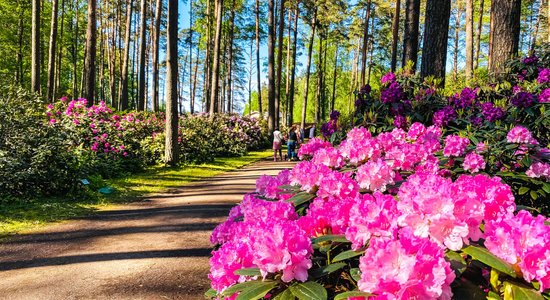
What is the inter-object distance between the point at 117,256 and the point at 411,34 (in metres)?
9.81

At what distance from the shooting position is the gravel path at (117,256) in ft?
10.6

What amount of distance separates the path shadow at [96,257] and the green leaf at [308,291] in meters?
3.27

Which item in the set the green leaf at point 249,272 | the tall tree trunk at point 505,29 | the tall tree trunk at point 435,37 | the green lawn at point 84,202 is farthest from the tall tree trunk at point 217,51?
the green leaf at point 249,272

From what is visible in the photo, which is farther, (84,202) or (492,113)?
(84,202)

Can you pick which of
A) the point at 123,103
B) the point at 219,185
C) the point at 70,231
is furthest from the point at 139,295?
the point at 123,103

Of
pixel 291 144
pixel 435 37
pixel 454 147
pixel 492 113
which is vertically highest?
pixel 435 37

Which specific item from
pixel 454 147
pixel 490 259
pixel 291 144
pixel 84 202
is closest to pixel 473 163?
pixel 454 147

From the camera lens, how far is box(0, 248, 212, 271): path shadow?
3827mm

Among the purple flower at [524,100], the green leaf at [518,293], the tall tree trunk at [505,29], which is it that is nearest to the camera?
the green leaf at [518,293]

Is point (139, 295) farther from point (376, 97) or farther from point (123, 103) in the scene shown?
point (123, 103)

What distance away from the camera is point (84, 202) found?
256 inches

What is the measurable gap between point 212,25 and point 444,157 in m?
26.5

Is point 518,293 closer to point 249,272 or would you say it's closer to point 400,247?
point 400,247

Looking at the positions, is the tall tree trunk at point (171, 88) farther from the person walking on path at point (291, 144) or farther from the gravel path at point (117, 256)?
the person walking on path at point (291, 144)
